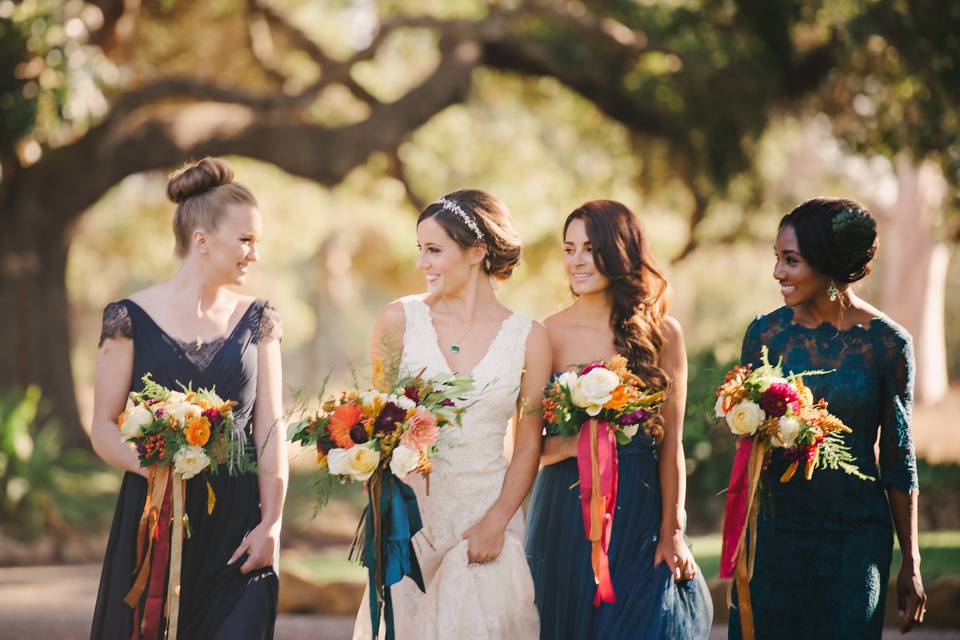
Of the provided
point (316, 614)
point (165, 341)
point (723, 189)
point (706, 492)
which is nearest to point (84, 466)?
point (316, 614)

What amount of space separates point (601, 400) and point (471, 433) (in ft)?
1.90

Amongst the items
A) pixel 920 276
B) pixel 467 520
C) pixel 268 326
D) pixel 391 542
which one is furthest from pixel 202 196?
pixel 920 276

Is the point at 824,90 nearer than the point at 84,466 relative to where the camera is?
No

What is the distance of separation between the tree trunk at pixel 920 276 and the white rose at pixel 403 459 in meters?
22.9

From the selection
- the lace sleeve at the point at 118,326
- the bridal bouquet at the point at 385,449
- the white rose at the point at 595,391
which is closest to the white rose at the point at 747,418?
the white rose at the point at 595,391

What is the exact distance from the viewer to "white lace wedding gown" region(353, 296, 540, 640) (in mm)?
4492

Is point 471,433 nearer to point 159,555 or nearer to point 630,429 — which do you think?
point 630,429

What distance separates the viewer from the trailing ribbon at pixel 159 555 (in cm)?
421

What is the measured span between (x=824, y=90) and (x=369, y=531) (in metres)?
12.3

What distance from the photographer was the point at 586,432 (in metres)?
4.61

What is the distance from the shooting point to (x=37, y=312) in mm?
14406

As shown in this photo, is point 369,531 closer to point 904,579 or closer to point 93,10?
point 904,579

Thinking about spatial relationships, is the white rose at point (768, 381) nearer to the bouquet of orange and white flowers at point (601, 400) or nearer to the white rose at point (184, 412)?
the bouquet of orange and white flowers at point (601, 400)

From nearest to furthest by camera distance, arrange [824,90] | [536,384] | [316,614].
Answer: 1. [536,384]
2. [316,614]
3. [824,90]
